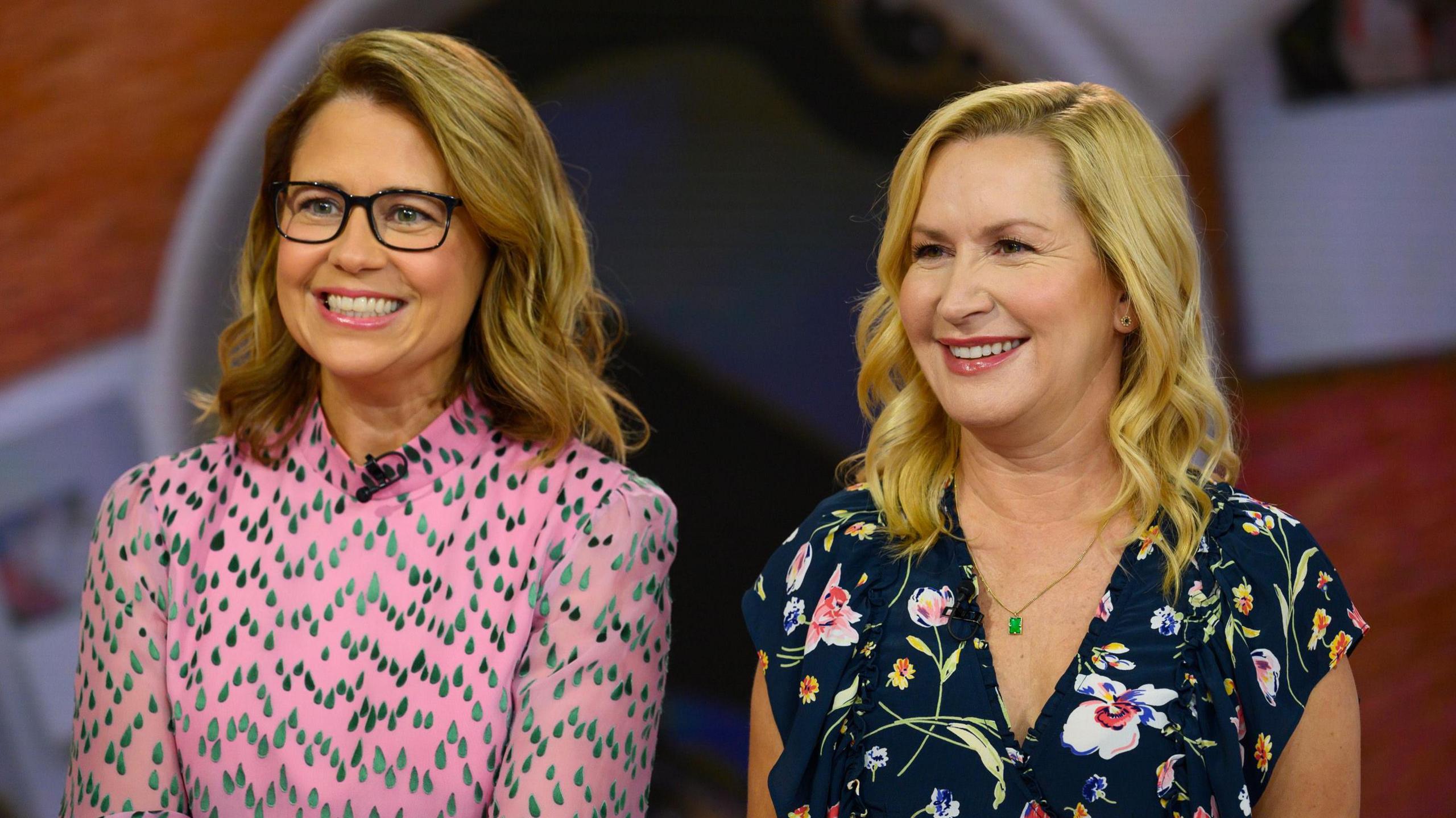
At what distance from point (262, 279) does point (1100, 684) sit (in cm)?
134

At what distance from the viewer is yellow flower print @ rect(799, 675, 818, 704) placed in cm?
174

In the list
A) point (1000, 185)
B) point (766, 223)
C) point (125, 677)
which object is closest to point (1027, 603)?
point (1000, 185)

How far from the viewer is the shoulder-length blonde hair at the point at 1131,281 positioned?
1.72 metres

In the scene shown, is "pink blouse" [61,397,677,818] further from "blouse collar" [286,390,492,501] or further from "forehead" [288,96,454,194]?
"forehead" [288,96,454,194]

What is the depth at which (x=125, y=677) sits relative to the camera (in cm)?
187

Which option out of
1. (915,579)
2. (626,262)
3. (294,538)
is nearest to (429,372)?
(294,538)

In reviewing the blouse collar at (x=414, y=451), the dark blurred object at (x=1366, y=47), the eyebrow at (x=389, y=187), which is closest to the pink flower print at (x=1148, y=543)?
the blouse collar at (x=414, y=451)

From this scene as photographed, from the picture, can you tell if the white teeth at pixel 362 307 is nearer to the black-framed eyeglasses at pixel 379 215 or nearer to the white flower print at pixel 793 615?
the black-framed eyeglasses at pixel 379 215

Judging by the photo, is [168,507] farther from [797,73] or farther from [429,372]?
[797,73]

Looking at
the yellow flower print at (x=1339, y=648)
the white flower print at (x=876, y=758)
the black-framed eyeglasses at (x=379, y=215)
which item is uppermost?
the black-framed eyeglasses at (x=379, y=215)

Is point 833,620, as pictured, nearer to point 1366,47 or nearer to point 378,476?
point 378,476

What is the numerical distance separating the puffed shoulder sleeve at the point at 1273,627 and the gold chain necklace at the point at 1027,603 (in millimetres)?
152

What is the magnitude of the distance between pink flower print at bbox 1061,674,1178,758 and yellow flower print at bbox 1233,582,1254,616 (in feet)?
0.45

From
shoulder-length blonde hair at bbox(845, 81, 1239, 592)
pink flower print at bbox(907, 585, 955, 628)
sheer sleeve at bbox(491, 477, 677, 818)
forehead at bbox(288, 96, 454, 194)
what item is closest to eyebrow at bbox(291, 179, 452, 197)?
forehead at bbox(288, 96, 454, 194)
